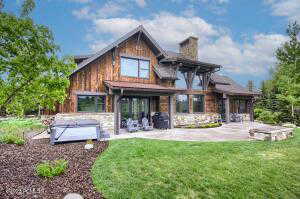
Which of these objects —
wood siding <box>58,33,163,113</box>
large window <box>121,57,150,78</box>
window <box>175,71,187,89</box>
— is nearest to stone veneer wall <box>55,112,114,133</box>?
wood siding <box>58,33,163,113</box>

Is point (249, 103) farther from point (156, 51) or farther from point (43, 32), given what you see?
point (43, 32)

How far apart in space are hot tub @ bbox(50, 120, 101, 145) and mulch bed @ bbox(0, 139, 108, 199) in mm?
703

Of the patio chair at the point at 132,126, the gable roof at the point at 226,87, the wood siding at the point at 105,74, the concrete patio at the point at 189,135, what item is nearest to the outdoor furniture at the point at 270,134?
the concrete patio at the point at 189,135

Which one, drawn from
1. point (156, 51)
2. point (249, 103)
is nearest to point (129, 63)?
point (156, 51)

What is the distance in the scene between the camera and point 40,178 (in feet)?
18.2

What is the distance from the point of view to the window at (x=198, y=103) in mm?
19344

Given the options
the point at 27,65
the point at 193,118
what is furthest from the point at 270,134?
the point at 27,65

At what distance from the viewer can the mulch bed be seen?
4797mm

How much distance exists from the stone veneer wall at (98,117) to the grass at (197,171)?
5.84m

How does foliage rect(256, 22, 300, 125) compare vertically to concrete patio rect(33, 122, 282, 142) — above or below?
above

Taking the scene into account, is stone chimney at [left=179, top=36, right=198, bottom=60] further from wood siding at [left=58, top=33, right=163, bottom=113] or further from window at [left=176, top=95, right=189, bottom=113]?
wood siding at [left=58, top=33, right=163, bottom=113]

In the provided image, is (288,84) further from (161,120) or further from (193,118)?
(161,120)

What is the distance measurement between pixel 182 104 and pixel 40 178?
14340mm

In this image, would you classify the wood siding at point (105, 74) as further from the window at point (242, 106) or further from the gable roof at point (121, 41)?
the window at point (242, 106)
